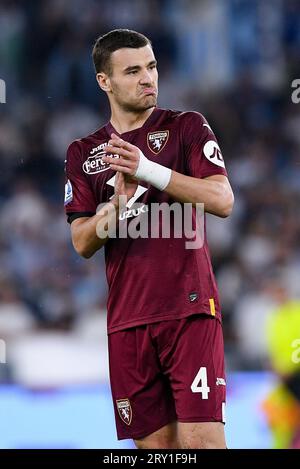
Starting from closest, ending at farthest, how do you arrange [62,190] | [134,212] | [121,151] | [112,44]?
[121,151]
[134,212]
[112,44]
[62,190]

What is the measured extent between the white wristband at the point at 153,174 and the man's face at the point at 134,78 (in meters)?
0.36

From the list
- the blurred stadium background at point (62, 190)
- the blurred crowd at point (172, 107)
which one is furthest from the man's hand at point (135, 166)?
the blurred crowd at point (172, 107)

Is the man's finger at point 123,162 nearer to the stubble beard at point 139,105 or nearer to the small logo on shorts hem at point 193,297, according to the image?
the stubble beard at point 139,105

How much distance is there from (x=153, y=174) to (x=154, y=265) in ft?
1.27

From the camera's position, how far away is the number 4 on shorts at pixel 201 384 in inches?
153

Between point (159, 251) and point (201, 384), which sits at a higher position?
point (159, 251)

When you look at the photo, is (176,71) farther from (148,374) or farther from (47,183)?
(148,374)

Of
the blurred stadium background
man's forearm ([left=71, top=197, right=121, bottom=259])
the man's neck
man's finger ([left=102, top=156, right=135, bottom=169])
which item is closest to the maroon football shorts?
man's forearm ([left=71, top=197, right=121, bottom=259])

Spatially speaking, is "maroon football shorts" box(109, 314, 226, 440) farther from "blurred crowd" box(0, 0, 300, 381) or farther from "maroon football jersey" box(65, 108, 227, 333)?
"blurred crowd" box(0, 0, 300, 381)

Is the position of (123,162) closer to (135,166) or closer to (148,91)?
(135,166)

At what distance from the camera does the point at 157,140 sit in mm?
4102

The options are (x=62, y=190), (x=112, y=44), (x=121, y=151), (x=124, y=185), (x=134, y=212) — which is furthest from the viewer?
(x=62, y=190)

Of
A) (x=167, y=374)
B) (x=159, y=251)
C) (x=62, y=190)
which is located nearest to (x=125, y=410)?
(x=167, y=374)

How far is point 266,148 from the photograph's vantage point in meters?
9.88
